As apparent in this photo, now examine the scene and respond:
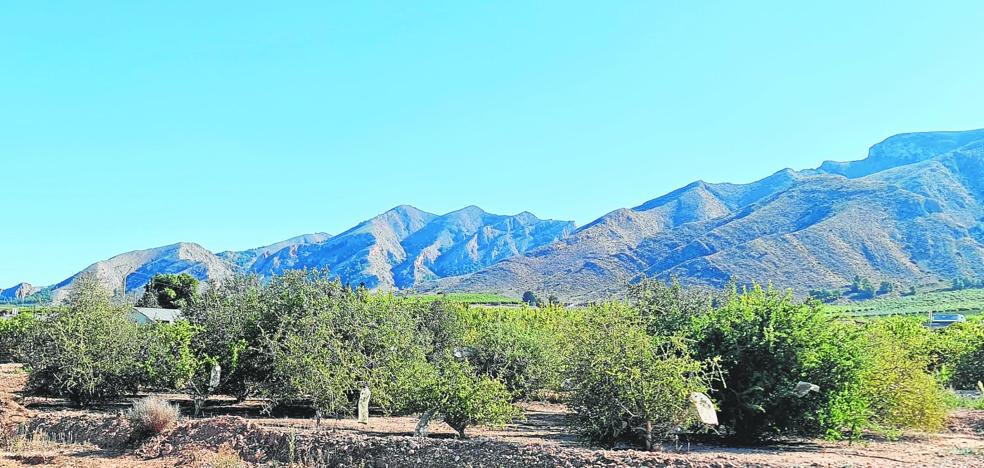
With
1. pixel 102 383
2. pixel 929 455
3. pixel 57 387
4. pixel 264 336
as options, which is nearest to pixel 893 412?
pixel 929 455

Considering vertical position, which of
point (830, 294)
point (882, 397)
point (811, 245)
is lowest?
point (882, 397)

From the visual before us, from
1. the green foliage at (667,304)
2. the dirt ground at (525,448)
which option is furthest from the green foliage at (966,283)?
the green foliage at (667,304)

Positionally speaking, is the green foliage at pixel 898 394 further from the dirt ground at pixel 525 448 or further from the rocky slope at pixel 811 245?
the rocky slope at pixel 811 245

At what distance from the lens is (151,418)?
19125mm

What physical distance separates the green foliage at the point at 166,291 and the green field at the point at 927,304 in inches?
3232

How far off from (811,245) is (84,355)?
126 metres

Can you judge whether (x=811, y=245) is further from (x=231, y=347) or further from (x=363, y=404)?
(x=363, y=404)

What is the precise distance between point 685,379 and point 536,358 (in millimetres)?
13806

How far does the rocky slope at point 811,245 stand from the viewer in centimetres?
12400

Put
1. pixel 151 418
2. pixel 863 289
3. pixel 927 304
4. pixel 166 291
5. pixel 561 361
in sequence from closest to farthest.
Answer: pixel 561 361 → pixel 151 418 → pixel 166 291 → pixel 927 304 → pixel 863 289

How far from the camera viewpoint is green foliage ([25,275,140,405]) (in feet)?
79.6

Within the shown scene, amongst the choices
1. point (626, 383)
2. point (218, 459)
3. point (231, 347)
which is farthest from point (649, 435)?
point (231, 347)

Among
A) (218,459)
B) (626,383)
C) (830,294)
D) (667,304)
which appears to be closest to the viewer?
(626,383)

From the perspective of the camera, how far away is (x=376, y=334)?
2316 cm
